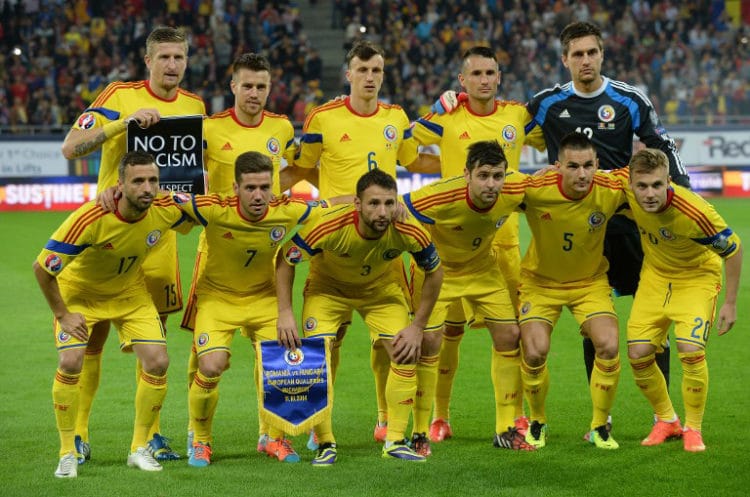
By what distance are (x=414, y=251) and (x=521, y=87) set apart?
1981 cm

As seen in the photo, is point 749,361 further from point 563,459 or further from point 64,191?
point 64,191

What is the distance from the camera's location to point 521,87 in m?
25.7

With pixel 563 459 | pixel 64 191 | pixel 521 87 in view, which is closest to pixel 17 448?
pixel 563 459

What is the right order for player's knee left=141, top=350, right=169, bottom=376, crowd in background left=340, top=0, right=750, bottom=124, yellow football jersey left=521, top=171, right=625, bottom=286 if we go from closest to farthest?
player's knee left=141, top=350, right=169, bottom=376 < yellow football jersey left=521, top=171, right=625, bottom=286 < crowd in background left=340, top=0, right=750, bottom=124

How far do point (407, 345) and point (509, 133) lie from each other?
6.10 feet

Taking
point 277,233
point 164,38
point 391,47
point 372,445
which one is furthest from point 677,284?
point 391,47

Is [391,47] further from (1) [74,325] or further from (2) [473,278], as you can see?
(1) [74,325]

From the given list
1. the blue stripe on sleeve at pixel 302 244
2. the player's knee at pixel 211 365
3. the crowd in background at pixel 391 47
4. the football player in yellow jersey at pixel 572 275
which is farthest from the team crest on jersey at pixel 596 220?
the crowd in background at pixel 391 47

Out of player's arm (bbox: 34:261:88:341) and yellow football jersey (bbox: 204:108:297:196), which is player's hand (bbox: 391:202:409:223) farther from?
player's arm (bbox: 34:261:88:341)

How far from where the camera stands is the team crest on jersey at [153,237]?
6386mm

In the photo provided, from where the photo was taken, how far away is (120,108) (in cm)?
711

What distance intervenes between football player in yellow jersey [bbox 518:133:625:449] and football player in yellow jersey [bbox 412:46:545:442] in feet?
1.40

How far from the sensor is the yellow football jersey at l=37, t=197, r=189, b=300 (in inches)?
240

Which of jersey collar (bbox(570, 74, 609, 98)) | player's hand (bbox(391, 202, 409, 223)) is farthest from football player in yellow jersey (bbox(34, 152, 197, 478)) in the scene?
jersey collar (bbox(570, 74, 609, 98))
